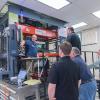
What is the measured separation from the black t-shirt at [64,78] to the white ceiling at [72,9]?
4160 millimetres

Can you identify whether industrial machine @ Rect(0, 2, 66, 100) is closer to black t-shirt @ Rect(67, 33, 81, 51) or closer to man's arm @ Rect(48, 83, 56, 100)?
black t-shirt @ Rect(67, 33, 81, 51)

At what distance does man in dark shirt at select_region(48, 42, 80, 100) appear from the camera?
2016mm

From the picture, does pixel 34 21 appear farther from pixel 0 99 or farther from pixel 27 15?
pixel 0 99

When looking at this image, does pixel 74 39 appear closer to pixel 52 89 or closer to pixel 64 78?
pixel 64 78

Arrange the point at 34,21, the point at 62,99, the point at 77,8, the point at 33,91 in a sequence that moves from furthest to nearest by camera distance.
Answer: the point at 34,21
the point at 77,8
the point at 33,91
the point at 62,99

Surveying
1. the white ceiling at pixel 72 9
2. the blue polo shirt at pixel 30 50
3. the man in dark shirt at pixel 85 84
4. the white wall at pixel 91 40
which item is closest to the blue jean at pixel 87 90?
the man in dark shirt at pixel 85 84

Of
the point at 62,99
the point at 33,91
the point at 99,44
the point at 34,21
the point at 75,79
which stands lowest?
the point at 33,91

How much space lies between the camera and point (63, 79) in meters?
2.04

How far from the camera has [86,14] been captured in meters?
7.11

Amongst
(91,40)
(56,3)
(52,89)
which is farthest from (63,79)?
(91,40)

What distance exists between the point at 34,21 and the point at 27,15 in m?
0.62

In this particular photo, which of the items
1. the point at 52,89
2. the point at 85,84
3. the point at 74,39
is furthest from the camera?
the point at 74,39

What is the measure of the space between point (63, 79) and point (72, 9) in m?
5.03

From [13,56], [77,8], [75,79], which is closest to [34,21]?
[77,8]
